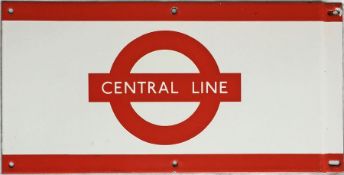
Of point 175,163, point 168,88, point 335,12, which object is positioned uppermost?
point 335,12

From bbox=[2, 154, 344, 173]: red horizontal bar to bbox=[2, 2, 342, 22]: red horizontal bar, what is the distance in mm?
363

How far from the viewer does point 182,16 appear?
148 centimetres

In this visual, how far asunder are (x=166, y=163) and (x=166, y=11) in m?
0.40

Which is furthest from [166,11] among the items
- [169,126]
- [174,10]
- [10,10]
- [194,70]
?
[10,10]

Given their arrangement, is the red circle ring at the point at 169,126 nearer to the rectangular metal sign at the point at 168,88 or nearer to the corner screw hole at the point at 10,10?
the rectangular metal sign at the point at 168,88

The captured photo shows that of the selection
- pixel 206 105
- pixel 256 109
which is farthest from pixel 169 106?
pixel 256 109

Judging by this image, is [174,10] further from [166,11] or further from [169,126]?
[169,126]

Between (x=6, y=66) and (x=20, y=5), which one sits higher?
(x=20, y=5)

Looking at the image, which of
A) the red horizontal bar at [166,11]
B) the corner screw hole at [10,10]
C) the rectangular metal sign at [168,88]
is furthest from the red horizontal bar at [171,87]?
the corner screw hole at [10,10]

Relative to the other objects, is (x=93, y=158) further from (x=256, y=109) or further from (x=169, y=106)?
(x=256, y=109)

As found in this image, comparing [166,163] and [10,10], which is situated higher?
[10,10]

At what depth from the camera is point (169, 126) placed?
4.84ft

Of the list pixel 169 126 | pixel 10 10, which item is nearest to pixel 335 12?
pixel 169 126

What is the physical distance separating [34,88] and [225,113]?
1.66ft
